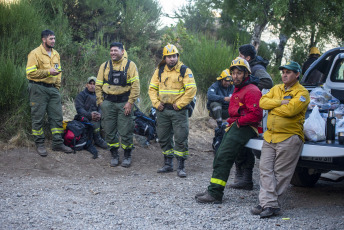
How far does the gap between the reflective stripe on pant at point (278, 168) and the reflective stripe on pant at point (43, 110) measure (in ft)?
13.4

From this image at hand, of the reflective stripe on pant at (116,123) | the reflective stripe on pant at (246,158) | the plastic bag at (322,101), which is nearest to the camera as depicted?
the plastic bag at (322,101)

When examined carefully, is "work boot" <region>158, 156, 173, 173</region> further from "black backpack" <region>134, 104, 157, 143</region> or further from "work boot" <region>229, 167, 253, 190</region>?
"black backpack" <region>134, 104, 157, 143</region>

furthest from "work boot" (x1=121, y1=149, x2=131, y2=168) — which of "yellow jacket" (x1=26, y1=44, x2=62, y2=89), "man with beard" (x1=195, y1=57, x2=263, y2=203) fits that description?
"man with beard" (x1=195, y1=57, x2=263, y2=203)

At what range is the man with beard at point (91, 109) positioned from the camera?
8.31m

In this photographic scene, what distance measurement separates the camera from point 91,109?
8461mm

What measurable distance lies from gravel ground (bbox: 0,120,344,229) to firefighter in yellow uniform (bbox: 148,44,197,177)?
0.62 metres

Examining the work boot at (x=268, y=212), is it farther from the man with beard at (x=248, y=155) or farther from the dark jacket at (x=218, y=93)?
the dark jacket at (x=218, y=93)

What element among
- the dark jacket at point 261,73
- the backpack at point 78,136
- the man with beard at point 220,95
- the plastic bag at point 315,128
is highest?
the dark jacket at point 261,73

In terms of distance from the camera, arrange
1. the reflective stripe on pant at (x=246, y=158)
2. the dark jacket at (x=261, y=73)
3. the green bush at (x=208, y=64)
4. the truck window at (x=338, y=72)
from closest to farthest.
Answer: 1. the reflective stripe on pant at (x=246, y=158)
2. the dark jacket at (x=261, y=73)
3. the truck window at (x=338, y=72)
4. the green bush at (x=208, y=64)

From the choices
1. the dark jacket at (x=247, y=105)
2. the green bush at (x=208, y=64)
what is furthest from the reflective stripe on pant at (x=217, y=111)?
the dark jacket at (x=247, y=105)

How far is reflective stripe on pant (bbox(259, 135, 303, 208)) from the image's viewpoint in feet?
15.4

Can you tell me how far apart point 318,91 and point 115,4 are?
989 centimetres

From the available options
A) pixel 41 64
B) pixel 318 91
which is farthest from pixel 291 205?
pixel 41 64

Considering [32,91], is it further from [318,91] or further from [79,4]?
[79,4]
